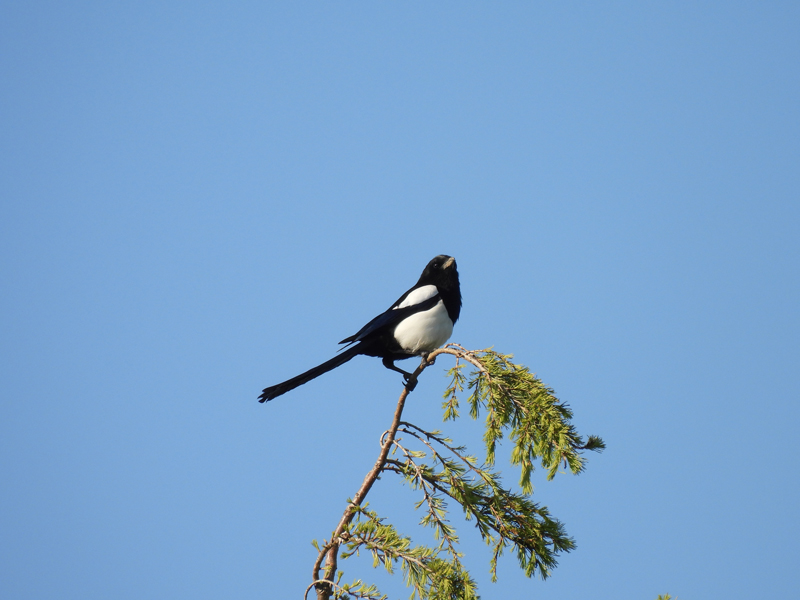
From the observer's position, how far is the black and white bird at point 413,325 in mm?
5785

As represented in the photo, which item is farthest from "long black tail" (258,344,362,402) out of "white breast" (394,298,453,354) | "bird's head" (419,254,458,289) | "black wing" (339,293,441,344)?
"bird's head" (419,254,458,289)

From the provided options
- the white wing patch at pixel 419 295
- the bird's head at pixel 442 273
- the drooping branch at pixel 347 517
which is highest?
the bird's head at pixel 442 273

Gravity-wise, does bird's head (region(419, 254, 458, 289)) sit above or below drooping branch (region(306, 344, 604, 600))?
above

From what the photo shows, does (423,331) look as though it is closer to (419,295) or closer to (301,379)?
(419,295)

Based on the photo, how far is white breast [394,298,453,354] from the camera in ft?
18.9

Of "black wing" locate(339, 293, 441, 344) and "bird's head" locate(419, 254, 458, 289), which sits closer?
"black wing" locate(339, 293, 441, 344)

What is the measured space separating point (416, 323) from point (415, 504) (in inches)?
83.0

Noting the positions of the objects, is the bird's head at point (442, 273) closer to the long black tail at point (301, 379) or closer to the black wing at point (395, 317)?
the black wing at point (395, 317)

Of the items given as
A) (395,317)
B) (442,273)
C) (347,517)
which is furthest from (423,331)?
(347,517)

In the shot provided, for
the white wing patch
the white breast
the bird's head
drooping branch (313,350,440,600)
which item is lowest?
drooping branch (313,350,440,600)

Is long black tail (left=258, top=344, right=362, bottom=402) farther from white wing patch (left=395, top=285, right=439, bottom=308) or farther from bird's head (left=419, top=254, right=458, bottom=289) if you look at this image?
bird's head (left=419, top=254, right=458, bottom=289)

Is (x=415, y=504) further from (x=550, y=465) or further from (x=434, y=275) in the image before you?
(x=434, y=275)

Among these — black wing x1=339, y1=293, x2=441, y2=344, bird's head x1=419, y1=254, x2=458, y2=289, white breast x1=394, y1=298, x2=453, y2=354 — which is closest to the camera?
white breast x1=394, y1=298, x2=453, y2=354

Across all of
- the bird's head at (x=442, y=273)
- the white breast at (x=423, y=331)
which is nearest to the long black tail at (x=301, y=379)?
the white breast at (x=423, y=331)
